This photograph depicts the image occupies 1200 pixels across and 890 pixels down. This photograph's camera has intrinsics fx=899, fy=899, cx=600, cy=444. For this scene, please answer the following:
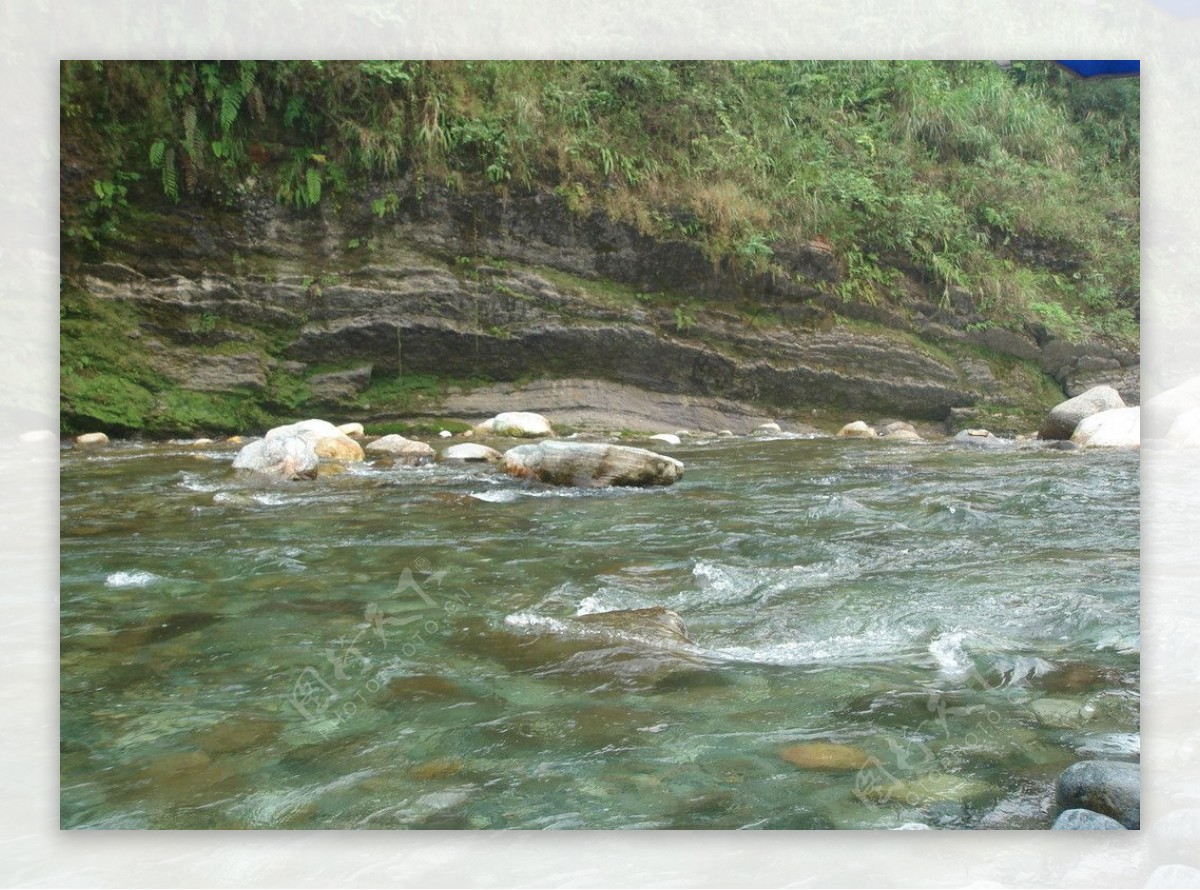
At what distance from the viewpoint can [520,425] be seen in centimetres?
718

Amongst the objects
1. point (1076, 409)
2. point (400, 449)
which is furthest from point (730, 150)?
point (400, 449)

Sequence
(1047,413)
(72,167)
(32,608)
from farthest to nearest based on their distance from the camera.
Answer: (1047,413), (72,167), (32,608)

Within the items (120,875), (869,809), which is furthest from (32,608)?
(869,809)

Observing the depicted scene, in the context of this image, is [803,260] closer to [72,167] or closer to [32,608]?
[72,167]

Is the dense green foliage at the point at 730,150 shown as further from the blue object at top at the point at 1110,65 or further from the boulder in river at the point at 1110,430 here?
the boulder in river at the point at 1110,430

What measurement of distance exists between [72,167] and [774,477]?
396 centimetres

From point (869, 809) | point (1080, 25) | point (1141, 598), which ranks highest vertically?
point (1080, 25)

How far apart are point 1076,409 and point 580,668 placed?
5.13m

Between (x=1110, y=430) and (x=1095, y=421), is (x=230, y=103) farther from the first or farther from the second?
(x=1095, y=421)

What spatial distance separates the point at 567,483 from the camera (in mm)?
5258

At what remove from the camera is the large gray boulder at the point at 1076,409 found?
5.58m

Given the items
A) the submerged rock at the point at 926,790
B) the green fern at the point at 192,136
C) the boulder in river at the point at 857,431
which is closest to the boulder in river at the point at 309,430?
the green fern at the point at 192,136

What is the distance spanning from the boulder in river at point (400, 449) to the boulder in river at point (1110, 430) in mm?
4317

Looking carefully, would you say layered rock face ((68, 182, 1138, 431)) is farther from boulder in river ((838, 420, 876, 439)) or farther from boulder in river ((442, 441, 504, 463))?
boulder in river ((442, 441, 504, 463))
